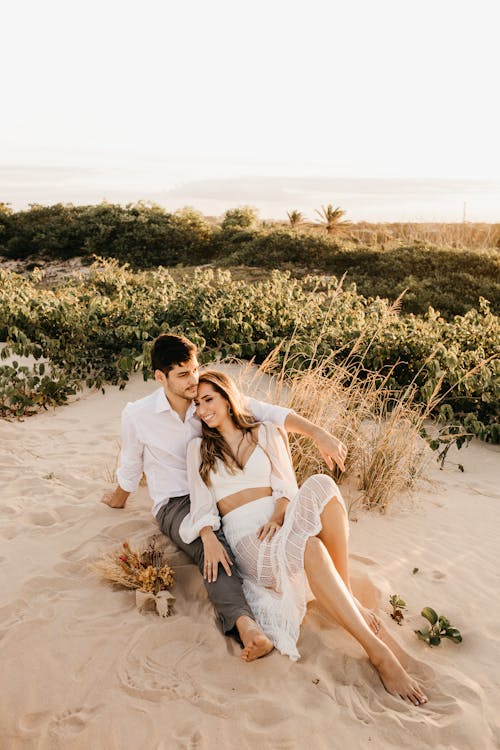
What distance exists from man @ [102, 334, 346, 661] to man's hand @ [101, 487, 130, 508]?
188 mm

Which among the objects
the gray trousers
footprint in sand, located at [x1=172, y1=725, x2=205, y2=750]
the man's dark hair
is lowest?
footprint in sand, located at [x1=172, y1=725, x2=205, y2=750]

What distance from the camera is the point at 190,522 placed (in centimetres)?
321

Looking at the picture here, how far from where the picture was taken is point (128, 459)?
3697 mm

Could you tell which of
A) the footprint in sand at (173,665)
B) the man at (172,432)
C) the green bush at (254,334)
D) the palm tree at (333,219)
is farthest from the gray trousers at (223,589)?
the palm tree at (333,219)

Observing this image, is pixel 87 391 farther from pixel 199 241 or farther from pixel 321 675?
pixel 199 241

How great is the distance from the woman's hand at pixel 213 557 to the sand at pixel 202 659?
0.23 meters

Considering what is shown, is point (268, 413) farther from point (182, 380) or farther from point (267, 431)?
point (182, 380)

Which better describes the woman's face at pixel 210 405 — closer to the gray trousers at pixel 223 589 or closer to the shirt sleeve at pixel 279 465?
the shirt sleeve at pixel 279 465

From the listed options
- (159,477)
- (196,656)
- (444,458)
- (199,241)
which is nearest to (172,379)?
(159,477)

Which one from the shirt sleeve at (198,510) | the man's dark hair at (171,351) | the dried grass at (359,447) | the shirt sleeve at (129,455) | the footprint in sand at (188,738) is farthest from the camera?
the dried grass at (359,447)

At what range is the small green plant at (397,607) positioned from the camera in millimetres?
3201

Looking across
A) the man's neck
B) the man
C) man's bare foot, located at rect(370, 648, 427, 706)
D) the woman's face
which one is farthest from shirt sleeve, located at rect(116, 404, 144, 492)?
man's bare foot, located at rect(370, 648, 427, 706)

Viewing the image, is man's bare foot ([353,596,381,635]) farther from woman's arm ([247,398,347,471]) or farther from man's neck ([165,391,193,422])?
man's neck ([165,391,193,422])

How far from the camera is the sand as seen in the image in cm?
245
